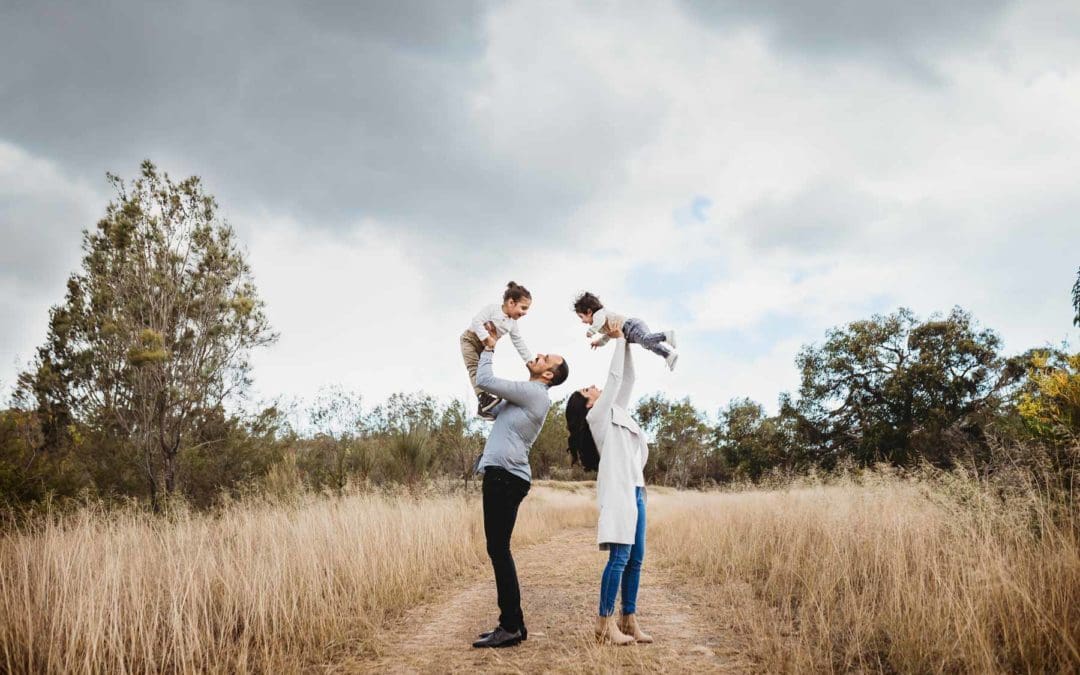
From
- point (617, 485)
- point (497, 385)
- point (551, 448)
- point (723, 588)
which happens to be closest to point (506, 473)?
point (497, 385)

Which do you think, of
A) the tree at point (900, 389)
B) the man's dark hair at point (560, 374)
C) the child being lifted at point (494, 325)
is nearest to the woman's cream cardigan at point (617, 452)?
the man's dark hair at point (560, 374)

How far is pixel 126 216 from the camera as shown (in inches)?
425

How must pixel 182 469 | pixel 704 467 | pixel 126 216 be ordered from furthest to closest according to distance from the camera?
pixel 704 467, pixel 182 469, pixel 126 216

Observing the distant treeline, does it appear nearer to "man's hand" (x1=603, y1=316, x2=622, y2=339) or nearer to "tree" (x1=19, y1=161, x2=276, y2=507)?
"tree" (x1=19, y1=161, x2=276, y2=507)

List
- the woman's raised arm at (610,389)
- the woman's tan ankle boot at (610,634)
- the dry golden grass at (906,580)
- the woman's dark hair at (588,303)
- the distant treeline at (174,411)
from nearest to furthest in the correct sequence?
the dry golden grass at (906,580), the woman's tan ankle boot at (610,634), the woman's raised arm at (610,389), the woman's dark hair at (588,303), the distant treeline at (174,411)

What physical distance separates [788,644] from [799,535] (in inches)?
114

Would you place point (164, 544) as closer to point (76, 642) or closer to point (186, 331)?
point (76, 642)

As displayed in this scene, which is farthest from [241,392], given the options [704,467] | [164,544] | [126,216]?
[704,467]

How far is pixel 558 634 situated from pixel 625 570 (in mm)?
782

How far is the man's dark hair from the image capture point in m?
4.34

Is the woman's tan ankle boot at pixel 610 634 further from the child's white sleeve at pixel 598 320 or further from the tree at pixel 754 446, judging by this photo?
the tree at pixel 754 446

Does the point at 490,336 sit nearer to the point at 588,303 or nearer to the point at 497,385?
the point at 497,385

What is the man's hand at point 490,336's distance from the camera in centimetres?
404

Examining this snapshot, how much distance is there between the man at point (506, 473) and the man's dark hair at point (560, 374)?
17 centimetres
